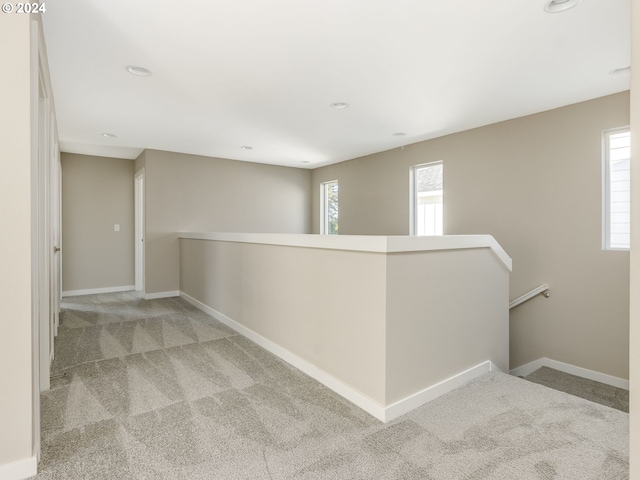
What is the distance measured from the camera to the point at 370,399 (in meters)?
2.20

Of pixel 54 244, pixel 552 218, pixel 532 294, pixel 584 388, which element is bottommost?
pixel 584 388

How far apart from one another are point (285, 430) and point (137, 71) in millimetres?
2812

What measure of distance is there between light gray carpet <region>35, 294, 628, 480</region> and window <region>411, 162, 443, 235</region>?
2.57m

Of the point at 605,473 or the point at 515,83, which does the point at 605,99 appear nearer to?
the point at 515,83

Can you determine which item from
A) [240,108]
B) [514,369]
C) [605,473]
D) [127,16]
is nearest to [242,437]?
[605,473]

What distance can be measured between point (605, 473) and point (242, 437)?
1793 mm

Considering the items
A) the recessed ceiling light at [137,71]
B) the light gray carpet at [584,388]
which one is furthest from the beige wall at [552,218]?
the recessed ceiling light at [137,71]

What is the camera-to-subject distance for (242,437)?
6.35ft

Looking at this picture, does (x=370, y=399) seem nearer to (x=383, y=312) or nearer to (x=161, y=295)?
(x=383, y=312)
